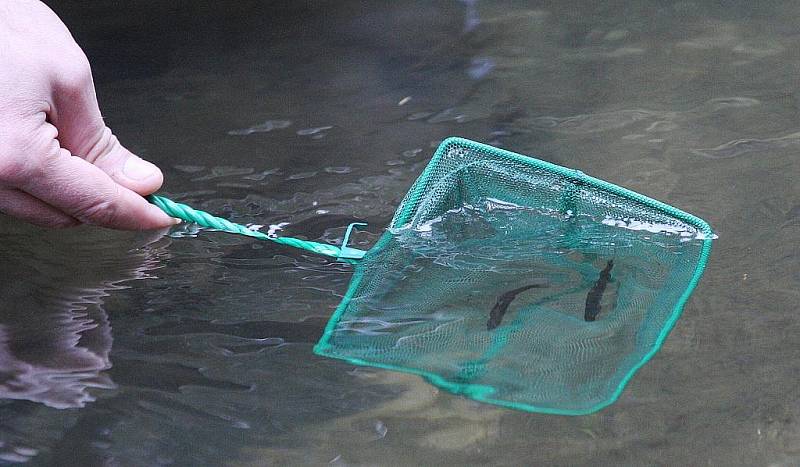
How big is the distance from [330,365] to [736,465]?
25.1 inches

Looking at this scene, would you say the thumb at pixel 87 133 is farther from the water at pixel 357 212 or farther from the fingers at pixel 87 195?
the water at pixel 357 212

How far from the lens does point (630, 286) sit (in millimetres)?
1570

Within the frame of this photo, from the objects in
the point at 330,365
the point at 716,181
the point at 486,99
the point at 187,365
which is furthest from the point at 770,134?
the point at 187,365

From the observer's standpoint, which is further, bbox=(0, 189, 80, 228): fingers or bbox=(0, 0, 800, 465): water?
bbox=(0, 189, 80, 228): fingers

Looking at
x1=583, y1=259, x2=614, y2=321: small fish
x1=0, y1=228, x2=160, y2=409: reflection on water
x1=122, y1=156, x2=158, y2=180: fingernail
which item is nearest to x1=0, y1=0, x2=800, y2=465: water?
x1=0, y1=228, x2=160, y2=409: reflection on water

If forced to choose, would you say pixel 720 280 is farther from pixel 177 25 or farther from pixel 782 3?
pixel 177 25

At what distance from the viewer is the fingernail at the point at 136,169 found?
5.14 feet

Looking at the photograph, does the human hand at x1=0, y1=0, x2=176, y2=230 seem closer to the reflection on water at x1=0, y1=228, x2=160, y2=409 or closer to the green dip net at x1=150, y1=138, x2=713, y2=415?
the reflection on water at x1=0, y1=228, x2=160, y2=409

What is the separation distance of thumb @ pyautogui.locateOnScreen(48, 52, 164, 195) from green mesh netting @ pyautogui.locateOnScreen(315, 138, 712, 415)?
1.35ft

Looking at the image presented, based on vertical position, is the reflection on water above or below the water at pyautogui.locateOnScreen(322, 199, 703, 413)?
above

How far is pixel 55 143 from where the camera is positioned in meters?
1.42

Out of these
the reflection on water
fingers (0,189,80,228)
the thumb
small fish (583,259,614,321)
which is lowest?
small fish (583,259,614,321)

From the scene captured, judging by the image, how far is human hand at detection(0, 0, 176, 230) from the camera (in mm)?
1388

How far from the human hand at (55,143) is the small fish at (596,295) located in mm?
731
